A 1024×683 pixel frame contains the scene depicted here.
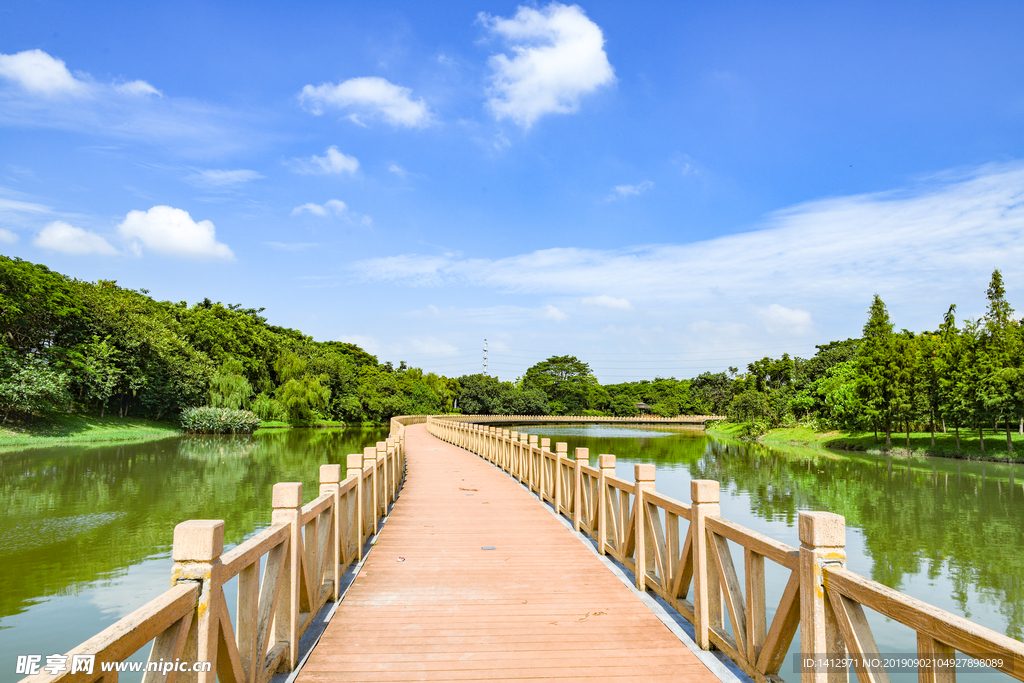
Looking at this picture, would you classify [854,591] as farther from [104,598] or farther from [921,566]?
[921,566]

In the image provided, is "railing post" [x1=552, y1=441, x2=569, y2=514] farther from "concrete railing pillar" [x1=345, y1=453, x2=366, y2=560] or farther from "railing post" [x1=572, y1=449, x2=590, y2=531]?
"concrete railing pillar" [x1=345, y1=453, x2=366, y2=560]

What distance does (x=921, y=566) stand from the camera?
10.3 m

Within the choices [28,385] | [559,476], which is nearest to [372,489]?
Answer: [559,476]

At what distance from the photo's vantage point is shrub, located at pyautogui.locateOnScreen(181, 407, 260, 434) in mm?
41219

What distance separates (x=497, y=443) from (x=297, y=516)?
509 inches

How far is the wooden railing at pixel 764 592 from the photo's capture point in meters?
2.18

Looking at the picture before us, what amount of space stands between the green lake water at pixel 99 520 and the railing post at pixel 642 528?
17.6ft

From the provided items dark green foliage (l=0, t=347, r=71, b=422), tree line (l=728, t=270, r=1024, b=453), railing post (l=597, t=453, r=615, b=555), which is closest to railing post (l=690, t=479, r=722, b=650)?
railing post (l=597, t=453, r=615, b=555)

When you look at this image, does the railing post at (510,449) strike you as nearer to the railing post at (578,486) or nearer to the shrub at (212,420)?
the railing post at (578,486)

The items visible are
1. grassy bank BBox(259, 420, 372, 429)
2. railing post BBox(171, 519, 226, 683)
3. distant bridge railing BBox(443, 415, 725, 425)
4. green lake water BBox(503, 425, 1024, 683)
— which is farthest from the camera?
distant bridge railing BBox(443, 415, 725, 425)

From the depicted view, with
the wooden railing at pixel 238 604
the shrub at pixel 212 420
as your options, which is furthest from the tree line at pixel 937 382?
the shrub at pixel 212 420

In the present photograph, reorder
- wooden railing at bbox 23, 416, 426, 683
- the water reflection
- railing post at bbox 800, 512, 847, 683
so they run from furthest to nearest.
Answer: the water reflection, railing post at bbox 800, 512, 847, 683, wooden railing at bbox 23, 416, 426, 683

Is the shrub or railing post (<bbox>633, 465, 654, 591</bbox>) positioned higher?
railing post (<bbox>633, 465, 654, 591</bbox>)

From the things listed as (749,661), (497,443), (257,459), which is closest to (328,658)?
(749,661)
